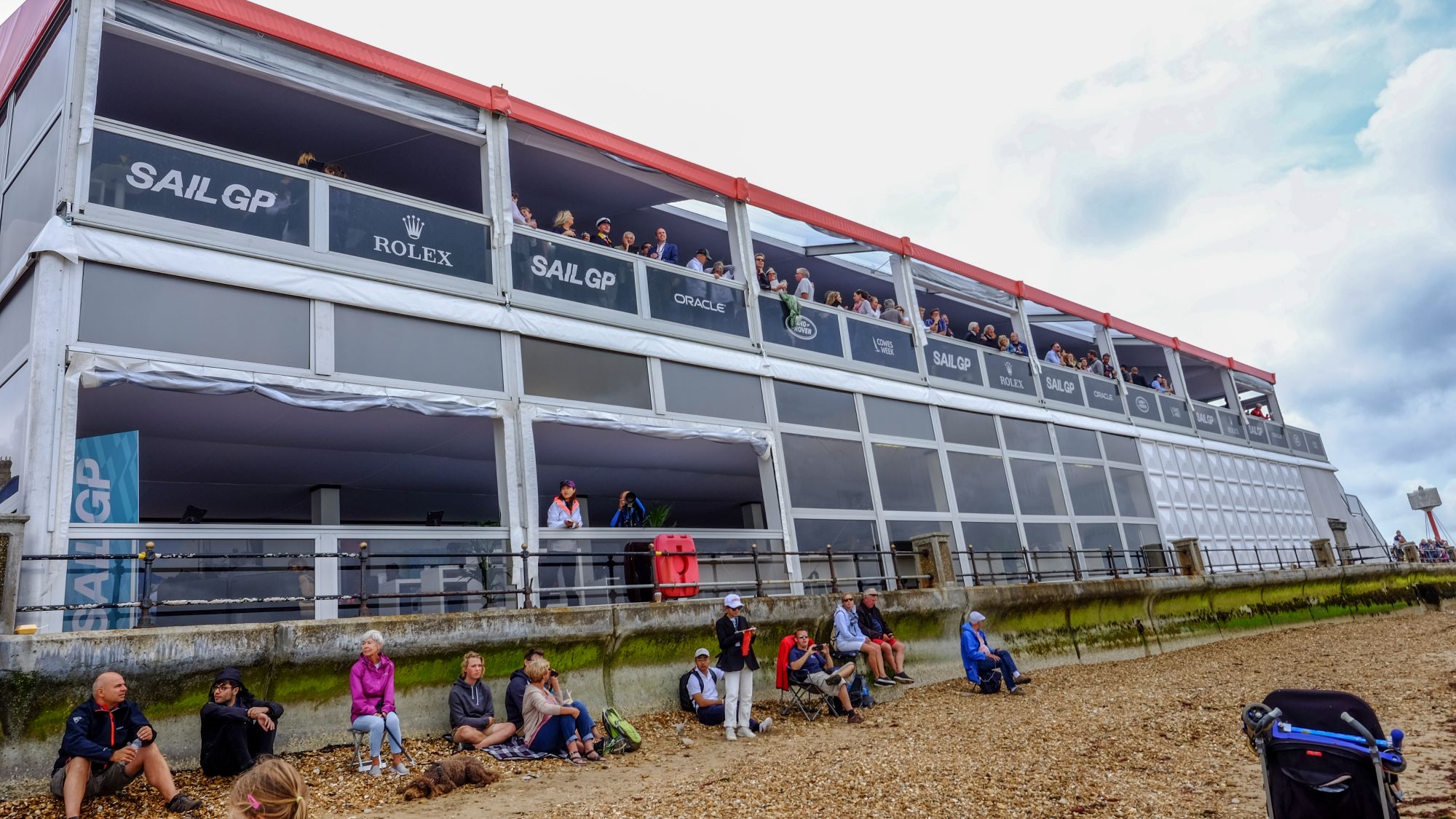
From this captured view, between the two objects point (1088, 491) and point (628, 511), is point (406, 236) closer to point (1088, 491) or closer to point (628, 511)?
point (628, 511)

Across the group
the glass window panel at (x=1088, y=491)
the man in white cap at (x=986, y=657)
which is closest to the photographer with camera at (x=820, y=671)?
the man in white cap at (x=986, y=657)

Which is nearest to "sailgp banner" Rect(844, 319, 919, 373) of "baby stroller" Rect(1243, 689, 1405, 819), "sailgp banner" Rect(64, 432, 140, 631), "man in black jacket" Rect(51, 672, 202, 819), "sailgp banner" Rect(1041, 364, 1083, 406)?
"sailgp banner" Rect(1041, 364, 1083, 406)

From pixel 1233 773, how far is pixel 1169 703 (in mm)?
3342

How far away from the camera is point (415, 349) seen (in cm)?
992

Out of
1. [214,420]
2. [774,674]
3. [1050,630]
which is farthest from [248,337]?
[1050,630]

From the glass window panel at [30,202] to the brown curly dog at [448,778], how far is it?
5.79m

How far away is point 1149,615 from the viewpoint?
17703 millimetres

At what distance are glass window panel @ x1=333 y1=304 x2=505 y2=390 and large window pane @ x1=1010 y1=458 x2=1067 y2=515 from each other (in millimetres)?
10443

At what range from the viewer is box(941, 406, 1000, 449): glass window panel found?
1617cm

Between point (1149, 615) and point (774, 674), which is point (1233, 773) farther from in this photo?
point (1149, 615)

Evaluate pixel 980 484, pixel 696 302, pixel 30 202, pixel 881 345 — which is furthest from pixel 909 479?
pixel 30 202

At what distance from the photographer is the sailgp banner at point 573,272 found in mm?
11273

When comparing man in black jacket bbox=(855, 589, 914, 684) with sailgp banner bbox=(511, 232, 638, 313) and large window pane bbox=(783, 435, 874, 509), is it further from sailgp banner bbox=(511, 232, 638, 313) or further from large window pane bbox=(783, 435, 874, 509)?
sailgp banner bbox=(511, 232, 638, 313)

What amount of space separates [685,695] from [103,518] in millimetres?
5733
